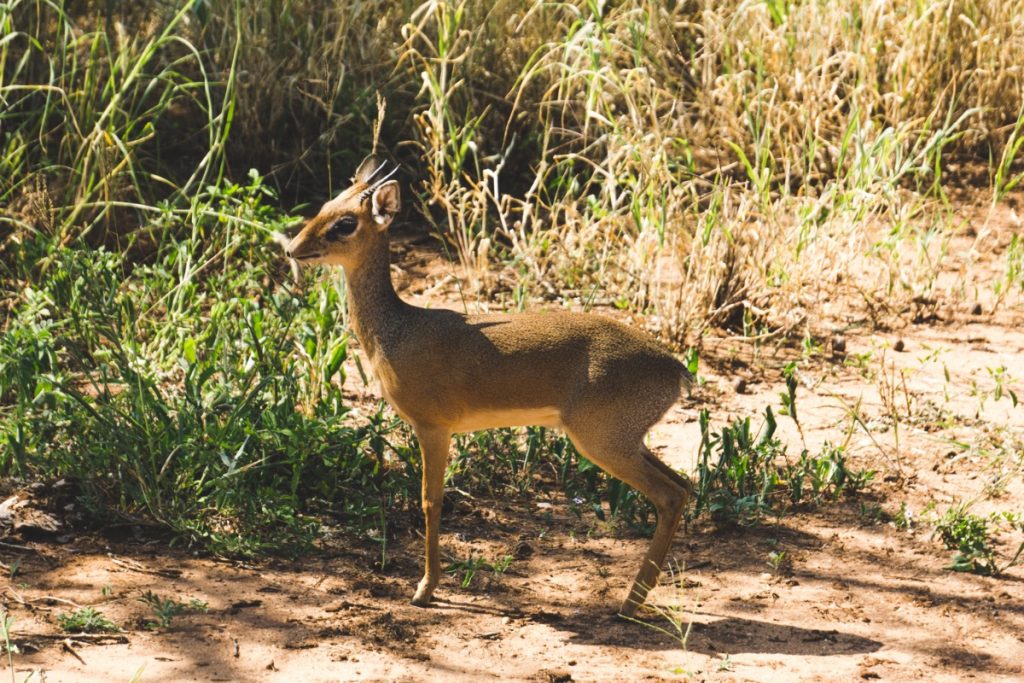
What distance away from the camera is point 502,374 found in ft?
14.6

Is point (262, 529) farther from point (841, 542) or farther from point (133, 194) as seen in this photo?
point (133, 194)

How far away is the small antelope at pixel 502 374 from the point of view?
4.43 metres

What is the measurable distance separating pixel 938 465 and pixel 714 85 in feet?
11.8

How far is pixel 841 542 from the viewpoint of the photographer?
16.7 ft

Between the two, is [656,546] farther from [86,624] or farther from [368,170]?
[86,624]

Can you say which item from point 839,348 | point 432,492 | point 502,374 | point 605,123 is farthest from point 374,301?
point 605,123

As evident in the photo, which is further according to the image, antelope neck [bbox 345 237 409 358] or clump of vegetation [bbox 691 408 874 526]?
clump of vegetation [bbox 691 408 874 526]

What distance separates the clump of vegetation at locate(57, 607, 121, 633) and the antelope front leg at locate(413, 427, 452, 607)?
98 centimetres

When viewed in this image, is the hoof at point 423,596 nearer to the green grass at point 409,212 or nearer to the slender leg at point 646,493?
the green grass at point 409,212

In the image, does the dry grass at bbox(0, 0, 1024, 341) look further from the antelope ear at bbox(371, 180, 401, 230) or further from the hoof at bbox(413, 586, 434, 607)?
the hoof at bbox(413, 586, 434, 607)

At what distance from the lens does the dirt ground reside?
4121 millimetres

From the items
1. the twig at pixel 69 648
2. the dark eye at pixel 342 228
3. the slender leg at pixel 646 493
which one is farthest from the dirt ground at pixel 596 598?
the dark eye at pixel 342 228

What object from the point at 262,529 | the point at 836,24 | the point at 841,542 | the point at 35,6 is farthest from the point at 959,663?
the point at 35,6

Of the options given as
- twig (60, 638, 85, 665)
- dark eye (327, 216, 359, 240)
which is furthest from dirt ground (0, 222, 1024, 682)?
dark eye (327, 216, 359, 240)
